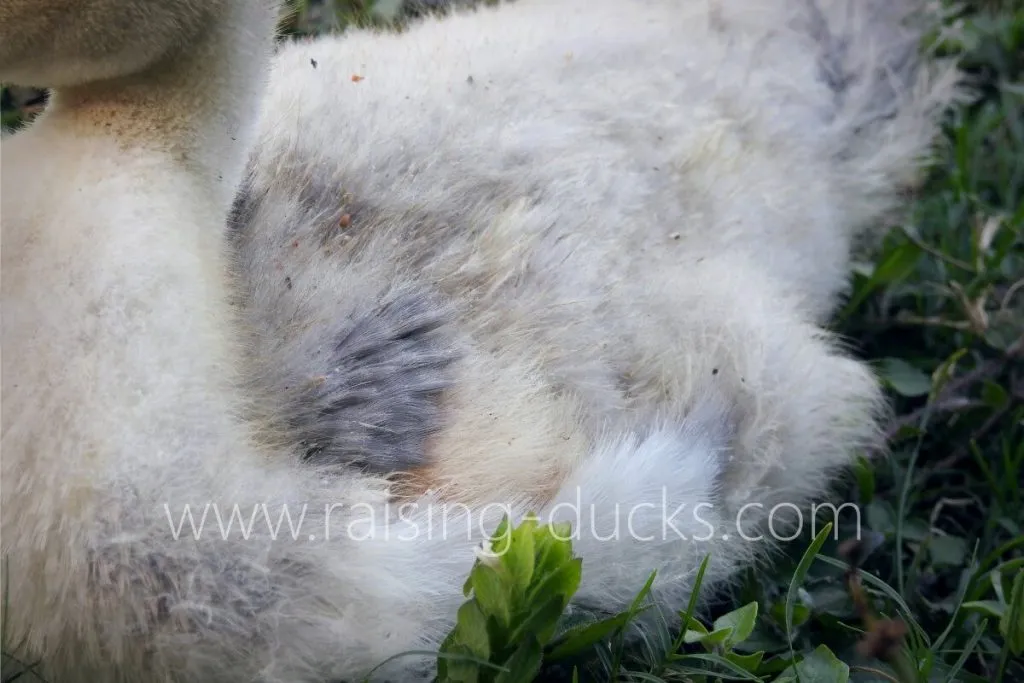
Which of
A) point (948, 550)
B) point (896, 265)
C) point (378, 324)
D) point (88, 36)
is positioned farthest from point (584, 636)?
point (896, 265)

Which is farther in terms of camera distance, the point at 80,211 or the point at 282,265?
the point at 282,265

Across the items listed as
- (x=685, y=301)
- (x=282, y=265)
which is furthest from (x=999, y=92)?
(x=282, y=265)

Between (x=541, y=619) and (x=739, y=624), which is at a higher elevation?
(x=541, y=619)

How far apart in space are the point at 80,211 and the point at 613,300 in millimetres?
739

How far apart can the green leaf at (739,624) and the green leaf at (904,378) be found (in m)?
0.73

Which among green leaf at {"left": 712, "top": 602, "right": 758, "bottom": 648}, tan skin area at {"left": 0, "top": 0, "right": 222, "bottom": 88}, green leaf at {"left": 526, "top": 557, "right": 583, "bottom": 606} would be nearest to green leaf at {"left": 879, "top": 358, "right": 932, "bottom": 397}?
green leaf at {"left": 712, "top": 602, "right": 758, "bottom": 648}

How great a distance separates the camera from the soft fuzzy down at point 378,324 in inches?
42.6

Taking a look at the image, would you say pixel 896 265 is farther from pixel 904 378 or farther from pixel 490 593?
pixel 490 593

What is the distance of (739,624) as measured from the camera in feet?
4.46

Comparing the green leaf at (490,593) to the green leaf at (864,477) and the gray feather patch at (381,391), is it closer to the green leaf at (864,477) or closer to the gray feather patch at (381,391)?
the gray feather patch at (381,391)

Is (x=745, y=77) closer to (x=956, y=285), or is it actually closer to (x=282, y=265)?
(x=956, y=285)

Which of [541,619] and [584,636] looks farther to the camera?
[584,636]

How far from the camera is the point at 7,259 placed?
114cm

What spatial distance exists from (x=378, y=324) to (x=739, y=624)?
1.97 feet
